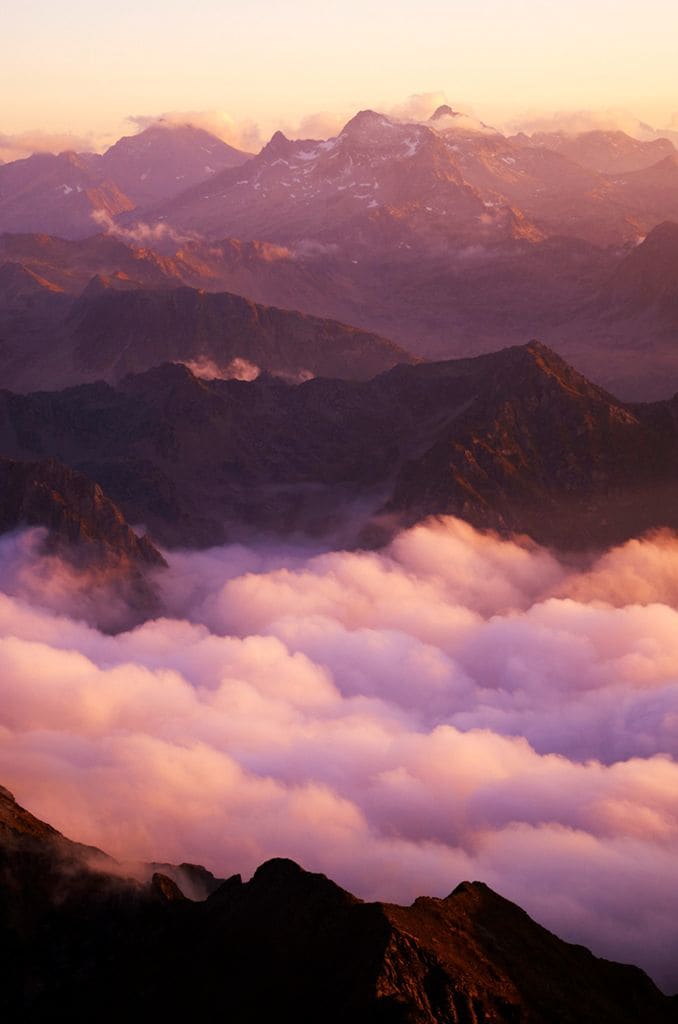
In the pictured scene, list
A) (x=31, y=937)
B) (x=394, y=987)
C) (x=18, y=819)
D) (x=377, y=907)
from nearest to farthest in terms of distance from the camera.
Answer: (x=394, y=987) < (x=377, y=907) < (x=31, y=937) < (x=18, y=819)

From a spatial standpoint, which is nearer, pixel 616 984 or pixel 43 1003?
pixel 43 1003

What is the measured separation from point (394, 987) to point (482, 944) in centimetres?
2207

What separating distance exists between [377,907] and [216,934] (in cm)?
2074

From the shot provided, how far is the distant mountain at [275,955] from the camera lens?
145 metres

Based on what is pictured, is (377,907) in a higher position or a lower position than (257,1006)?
higher

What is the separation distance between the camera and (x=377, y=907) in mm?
→ 151750

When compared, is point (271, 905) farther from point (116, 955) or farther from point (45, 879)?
point (45, 879)

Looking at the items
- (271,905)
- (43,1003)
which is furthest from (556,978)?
(43,1003)

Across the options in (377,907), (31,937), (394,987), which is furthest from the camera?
(31,937)

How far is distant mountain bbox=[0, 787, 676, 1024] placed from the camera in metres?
145

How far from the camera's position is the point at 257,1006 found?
14388 cm

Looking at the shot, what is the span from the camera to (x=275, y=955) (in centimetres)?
15050

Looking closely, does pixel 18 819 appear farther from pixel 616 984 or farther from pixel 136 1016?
pixel 616 984

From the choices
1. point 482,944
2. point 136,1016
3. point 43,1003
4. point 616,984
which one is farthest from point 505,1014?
point 43,1003
